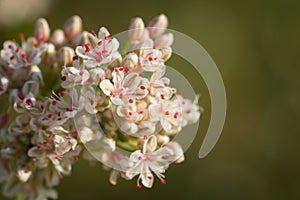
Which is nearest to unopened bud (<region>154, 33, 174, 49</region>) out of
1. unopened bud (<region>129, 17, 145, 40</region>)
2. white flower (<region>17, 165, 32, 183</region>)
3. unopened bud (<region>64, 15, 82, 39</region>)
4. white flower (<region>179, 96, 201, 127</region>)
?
unopened bud (<region>129, 17, 145, 40</region>)

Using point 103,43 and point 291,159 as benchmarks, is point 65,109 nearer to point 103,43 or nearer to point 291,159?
point 103,43

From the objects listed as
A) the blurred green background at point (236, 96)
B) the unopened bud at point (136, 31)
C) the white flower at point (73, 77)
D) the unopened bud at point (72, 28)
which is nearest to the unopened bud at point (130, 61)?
the white flower at point (73, 77)

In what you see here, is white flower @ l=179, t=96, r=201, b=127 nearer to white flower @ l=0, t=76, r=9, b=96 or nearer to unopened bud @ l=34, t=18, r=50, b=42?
unopened bud @ l=34, t=18, r=50, b=42

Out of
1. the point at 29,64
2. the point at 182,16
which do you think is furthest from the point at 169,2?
the point at 29,64

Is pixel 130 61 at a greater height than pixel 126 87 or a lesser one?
greater

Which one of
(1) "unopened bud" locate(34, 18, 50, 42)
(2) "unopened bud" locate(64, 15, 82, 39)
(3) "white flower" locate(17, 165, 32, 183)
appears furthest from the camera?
(2) "unopened bud" locate(64, 15, 82, 39)

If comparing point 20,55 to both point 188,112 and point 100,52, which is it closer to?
point 100,52

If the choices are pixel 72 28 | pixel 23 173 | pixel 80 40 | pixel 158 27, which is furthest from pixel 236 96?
pixel 23 173

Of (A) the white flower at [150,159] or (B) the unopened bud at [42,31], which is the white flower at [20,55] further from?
(A) the white flower at [150,159]
